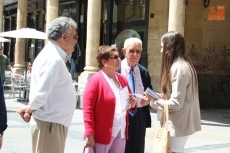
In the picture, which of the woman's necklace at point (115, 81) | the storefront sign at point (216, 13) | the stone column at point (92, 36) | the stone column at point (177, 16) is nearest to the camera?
the woman's necklace at point (115, 81)

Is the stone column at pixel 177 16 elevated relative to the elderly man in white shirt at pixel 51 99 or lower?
elevated

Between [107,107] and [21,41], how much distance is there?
18.9 meters

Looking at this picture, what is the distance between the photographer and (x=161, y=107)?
14.8 feet

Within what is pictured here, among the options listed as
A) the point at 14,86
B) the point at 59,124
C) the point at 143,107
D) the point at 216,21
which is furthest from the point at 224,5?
the point at 59,124

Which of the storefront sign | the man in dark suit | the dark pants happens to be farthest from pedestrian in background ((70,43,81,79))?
the dark pants

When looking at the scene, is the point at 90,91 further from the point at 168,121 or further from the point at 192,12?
the point at 192,12

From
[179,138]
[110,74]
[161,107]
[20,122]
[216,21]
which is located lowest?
[20,122]

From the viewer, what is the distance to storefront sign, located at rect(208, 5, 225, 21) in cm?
1637

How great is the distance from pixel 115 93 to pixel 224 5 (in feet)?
45.1

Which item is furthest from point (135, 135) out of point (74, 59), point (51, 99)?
point (74, 59)

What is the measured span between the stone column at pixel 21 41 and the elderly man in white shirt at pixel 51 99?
18.8 m

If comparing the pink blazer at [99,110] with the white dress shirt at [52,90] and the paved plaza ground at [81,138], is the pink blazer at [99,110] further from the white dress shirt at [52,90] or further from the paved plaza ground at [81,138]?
the paved plaza ground at [81,138]

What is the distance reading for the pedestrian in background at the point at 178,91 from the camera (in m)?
4.41

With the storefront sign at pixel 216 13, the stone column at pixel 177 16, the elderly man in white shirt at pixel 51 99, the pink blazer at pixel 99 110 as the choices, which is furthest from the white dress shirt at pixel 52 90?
the storefront sign at pixel 216 13
